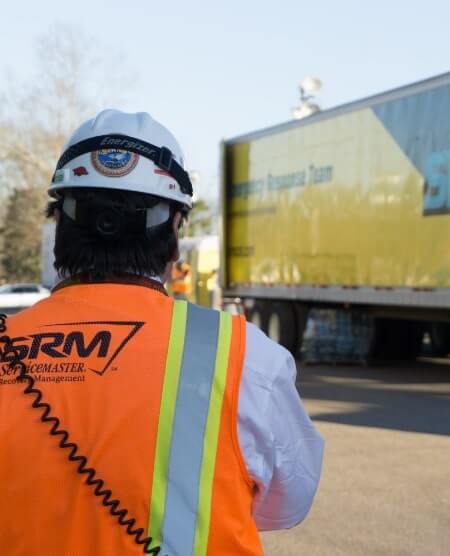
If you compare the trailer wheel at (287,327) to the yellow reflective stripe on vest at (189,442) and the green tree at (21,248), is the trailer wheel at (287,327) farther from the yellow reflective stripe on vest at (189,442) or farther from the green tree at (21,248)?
the green tree at (21,248)

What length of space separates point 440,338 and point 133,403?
19579 millimetres

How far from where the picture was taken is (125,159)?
→ 2.39 m

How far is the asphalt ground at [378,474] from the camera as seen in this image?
6.54m

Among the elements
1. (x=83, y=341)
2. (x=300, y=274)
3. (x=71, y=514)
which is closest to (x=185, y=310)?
(x=83, y=341)

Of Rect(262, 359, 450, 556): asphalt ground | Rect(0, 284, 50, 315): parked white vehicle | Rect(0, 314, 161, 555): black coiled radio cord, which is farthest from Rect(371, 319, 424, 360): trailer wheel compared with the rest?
Rect(0, 284, 50, 315): parked white vehicle

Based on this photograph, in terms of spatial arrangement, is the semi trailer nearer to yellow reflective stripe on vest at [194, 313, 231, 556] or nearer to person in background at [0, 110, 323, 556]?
person in background at [0, 110, 323, 556]

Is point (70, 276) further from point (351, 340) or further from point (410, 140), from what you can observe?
point (351, 340)

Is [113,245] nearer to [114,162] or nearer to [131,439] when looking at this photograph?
[114,162]

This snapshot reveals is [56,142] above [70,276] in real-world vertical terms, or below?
above

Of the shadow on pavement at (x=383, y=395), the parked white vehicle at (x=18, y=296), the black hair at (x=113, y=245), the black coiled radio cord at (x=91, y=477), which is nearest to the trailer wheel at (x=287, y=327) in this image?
the shadow on pavement at (x=383, y=395)

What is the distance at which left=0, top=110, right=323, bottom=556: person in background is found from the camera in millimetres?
2072

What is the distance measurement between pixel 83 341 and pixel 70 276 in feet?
0.73

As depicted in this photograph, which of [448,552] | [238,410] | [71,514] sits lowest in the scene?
[448,552]

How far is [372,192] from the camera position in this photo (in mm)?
16969
